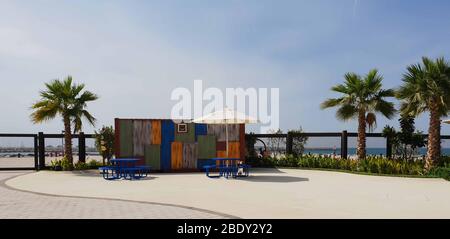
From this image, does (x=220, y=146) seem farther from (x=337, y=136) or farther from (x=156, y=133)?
(x=337, y=136)

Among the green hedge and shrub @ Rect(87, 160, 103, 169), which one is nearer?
the green hedge

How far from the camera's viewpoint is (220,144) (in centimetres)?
1684

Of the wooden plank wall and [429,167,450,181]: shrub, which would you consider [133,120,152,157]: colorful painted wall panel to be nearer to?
the wooden plank wall

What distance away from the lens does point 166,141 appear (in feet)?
53.5

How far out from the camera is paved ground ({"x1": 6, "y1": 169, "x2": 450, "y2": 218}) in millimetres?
7066

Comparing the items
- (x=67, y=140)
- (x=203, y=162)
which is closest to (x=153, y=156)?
(x=203, y=162)

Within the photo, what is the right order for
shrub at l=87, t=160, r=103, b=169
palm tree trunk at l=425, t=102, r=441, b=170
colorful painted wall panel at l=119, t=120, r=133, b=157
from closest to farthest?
palm tree trunk at l=425, t=102, r=441, b=170 < colorful painted wall panel at l=119, t=120, r=133, b=157 < shrub at l=87, t=160, r=103, b=169

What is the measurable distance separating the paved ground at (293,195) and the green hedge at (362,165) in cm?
103

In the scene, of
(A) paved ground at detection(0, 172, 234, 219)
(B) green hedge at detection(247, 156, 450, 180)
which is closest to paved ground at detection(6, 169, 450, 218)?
(A) paved ground at detection(0, 172, 234, 219)

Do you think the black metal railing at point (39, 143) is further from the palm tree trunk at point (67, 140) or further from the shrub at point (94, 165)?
the shrub at point (94, 165)

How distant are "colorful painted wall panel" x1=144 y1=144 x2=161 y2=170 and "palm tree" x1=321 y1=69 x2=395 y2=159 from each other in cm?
774

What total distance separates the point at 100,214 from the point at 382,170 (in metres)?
11.3
